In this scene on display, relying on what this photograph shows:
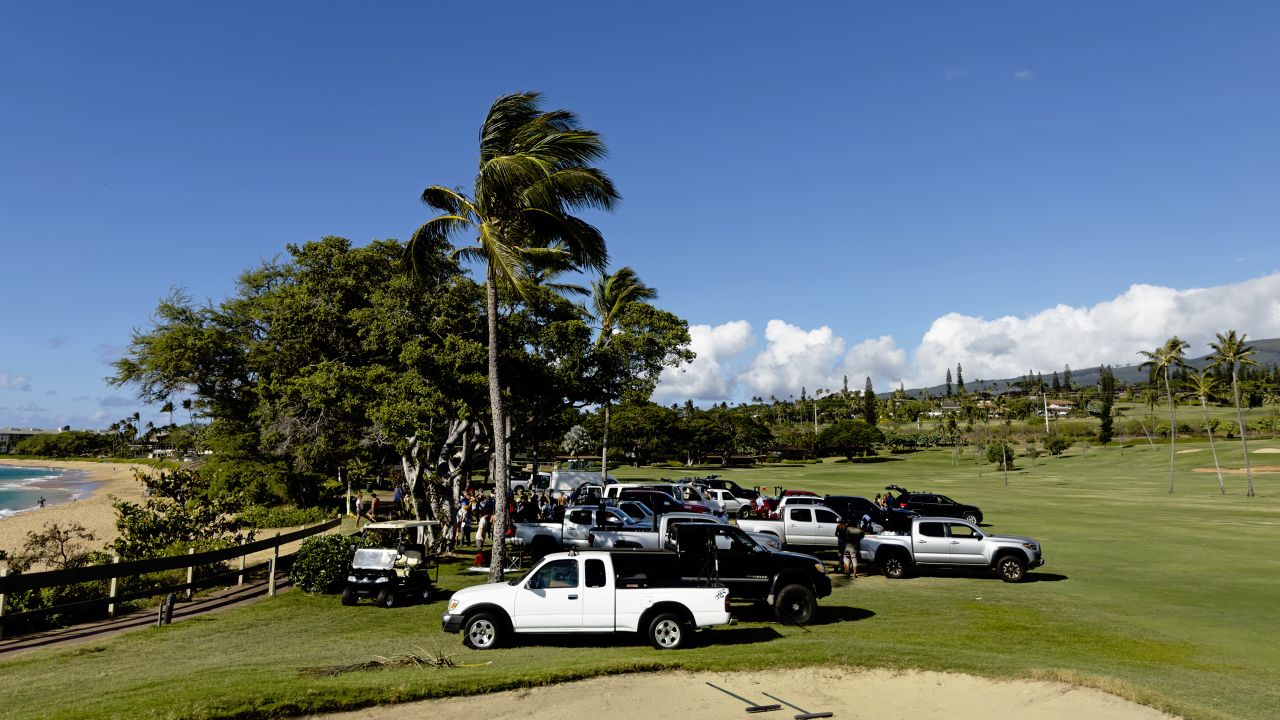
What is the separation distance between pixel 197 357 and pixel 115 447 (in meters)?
164

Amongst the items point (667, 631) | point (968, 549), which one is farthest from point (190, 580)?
point (968, 549)

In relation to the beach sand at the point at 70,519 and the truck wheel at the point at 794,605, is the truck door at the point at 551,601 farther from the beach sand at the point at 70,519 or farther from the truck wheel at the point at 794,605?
the beach sand at the point at 70,519

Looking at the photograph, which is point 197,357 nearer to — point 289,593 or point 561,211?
point 289,593

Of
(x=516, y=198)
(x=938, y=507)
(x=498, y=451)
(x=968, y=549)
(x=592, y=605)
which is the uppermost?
(x=516, y=198)

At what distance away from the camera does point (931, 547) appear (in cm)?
1925

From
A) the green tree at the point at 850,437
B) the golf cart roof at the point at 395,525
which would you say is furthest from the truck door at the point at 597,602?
the green tree at the point at 850,437

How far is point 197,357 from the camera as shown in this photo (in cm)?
4112

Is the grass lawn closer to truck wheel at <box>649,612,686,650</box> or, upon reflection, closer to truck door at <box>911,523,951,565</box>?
truck wheel at <box>649,612,686,650</box>

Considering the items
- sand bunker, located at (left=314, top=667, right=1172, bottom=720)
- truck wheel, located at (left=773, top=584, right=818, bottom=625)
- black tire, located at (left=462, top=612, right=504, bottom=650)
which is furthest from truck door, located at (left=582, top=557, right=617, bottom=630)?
truck wheel, located at (left=773, top=584, right=818, bottom=625)

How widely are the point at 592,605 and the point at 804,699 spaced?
389 centimetres

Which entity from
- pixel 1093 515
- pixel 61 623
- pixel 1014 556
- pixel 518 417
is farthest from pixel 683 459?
pixel 61 623

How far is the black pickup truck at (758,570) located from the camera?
13.6 meters

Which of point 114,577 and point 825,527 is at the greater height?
point 114,577

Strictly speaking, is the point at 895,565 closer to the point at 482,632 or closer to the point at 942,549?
the point at 942,549
